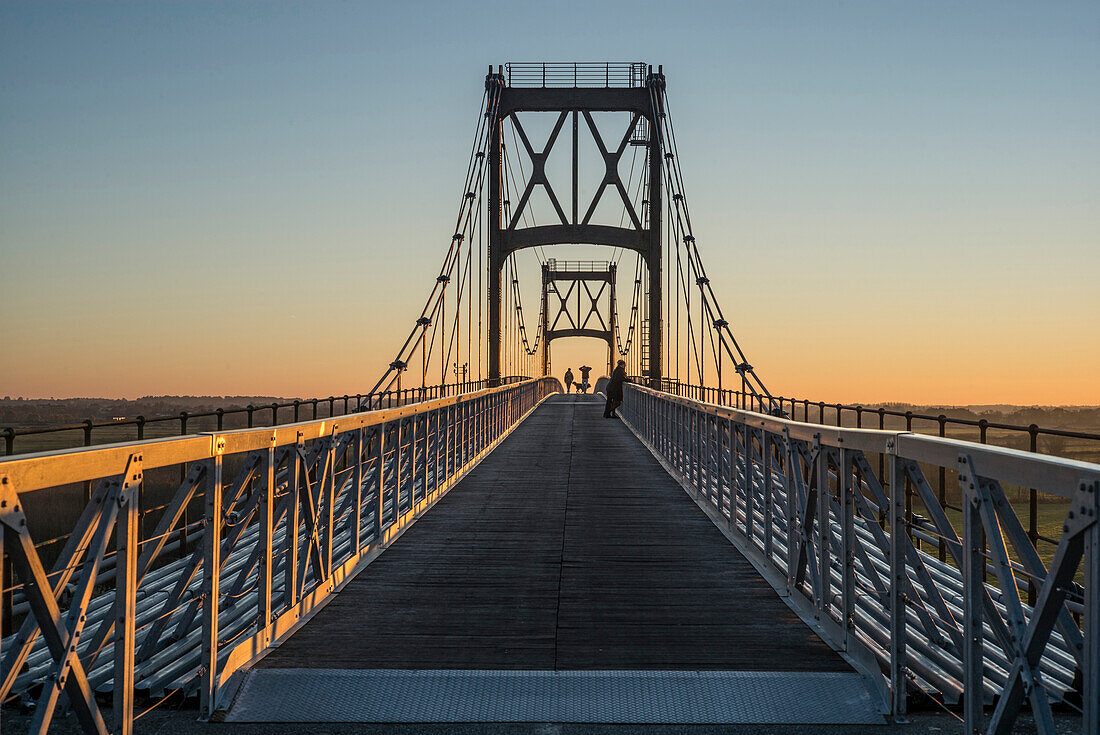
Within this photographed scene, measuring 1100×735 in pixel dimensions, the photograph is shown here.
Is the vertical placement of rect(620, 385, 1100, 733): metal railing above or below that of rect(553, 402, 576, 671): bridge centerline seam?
above

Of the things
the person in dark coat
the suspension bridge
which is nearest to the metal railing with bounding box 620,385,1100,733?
the suspension bridge

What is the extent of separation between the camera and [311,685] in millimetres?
3461

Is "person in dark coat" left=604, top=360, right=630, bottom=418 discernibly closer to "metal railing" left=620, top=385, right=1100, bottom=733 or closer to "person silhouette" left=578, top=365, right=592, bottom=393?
"metal railing" left=620, top=385, right=1100, bottom=733

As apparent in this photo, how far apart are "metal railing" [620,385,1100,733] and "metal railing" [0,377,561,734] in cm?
244

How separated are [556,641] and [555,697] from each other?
647 mm

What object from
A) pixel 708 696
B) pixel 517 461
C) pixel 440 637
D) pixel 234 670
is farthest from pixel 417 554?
pixel 517 461

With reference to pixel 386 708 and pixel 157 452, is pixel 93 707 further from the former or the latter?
pixel 386 708

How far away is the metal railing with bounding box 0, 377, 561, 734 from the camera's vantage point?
7.70ft

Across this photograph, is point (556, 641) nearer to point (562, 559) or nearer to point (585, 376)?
point (562, 559)

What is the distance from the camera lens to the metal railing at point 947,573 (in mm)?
2172

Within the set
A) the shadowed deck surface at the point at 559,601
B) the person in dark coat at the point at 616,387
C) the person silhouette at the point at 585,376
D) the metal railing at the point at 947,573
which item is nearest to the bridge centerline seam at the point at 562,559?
the shadowed deck surface at the point at 559,601

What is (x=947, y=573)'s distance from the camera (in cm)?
639

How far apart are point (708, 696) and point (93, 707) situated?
2119 mm

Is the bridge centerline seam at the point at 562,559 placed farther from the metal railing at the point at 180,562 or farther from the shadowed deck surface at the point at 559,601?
the metal railing at the point at 180,562
